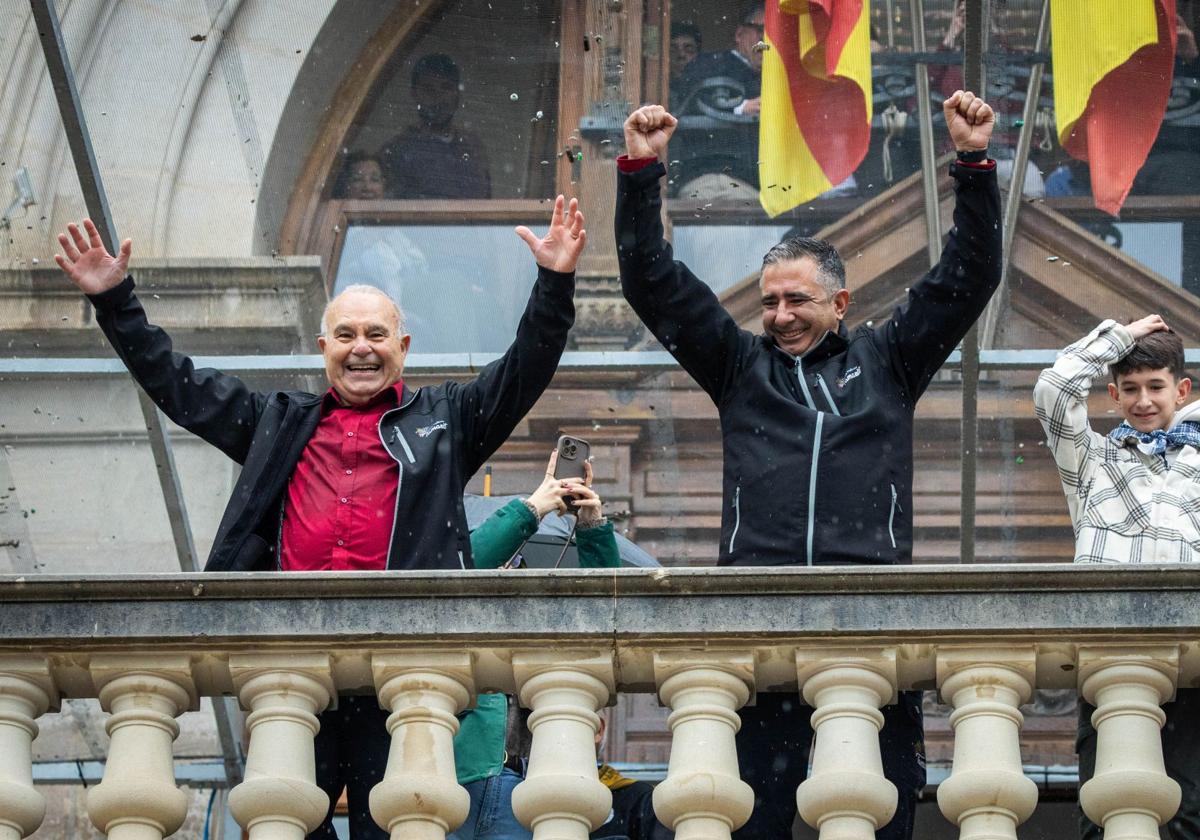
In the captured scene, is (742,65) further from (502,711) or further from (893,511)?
(502,711)

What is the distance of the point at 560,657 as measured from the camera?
432 centimetres

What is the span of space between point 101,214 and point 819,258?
2.81 meters

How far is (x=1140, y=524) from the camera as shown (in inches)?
202

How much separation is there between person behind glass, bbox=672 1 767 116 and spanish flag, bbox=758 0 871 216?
0.15 m

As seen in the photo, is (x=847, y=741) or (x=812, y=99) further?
(x=812, y=99)

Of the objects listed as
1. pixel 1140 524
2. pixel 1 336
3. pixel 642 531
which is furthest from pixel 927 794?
pixel 1 336

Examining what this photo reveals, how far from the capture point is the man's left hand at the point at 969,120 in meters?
4.96

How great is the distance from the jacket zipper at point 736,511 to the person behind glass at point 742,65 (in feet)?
10.2

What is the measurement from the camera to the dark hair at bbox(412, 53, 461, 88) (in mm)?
8211

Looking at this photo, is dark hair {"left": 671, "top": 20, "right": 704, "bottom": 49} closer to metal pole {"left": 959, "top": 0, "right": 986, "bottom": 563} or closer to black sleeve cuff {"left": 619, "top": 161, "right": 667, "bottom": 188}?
metal pole {"left": 959, "top": 0, "right": 986, "bottom": 563}

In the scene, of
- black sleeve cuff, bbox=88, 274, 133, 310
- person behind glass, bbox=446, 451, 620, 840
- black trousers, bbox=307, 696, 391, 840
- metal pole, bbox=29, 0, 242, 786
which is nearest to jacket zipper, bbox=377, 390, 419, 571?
person behind glass, bbox=446, 451, 620, 840

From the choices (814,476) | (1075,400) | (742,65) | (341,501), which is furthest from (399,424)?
(742,65)

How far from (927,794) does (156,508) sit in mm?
2853

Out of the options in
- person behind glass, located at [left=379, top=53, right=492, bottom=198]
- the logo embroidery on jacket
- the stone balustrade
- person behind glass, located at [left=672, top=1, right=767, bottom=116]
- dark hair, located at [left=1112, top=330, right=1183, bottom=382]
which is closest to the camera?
the stone balustrade
